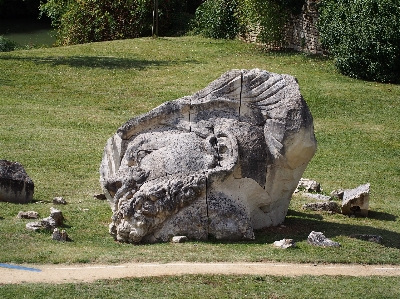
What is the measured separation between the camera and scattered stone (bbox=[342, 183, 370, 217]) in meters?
14.4

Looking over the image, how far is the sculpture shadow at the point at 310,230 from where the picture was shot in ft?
41.0

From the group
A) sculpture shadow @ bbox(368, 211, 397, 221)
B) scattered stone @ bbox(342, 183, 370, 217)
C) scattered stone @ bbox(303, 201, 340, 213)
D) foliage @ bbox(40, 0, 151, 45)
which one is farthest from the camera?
foliage @ bbox(40, 0, 151, 45)

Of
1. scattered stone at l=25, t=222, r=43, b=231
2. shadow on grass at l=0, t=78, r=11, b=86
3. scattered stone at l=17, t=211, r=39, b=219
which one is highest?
scattered stone at l=25, t=222, r=43, b=231

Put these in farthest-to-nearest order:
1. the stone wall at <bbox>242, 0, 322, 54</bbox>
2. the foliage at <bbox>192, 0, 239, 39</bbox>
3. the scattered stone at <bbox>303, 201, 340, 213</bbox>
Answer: the foliage at <bbox>192, 0, 239, 39</bbox> < the stone wall at <bbox>242, 0, 322, 54</bbox> < the scattered stone at <bbox>303, 201, 340, 213</bbox>

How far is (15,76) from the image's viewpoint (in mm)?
26344

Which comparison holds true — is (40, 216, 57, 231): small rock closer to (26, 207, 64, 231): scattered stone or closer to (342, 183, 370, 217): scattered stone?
(26, 207, 64, 231): scattered stone

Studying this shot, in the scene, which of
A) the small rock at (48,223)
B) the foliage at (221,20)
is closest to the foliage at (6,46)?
the foliage at (221,20)

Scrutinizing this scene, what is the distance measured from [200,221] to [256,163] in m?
1.21

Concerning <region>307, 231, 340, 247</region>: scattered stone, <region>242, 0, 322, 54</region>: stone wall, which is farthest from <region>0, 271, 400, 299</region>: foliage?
<region>242, 0, 322, 54</region>: stone wall

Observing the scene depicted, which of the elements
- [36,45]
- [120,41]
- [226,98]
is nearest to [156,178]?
[226,98]

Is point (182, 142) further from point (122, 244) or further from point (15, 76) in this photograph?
point (15, 76)

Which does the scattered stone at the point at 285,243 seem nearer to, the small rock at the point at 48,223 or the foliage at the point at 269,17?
the small rock at the point at 48,223

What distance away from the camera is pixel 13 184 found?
1373 centimetres

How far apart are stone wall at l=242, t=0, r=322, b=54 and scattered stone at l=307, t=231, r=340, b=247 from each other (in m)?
18.1
